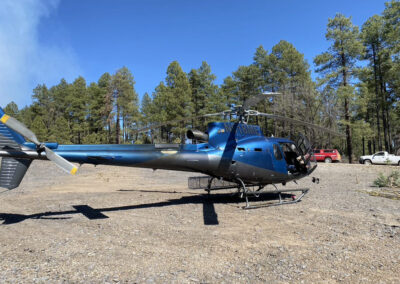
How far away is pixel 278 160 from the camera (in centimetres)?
890

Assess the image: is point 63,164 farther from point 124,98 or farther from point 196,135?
point 124,98

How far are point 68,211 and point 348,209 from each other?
8.67m

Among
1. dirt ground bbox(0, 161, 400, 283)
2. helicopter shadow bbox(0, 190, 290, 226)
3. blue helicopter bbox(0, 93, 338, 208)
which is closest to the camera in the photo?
dirt ground bbox(0, 161, 400, 283)

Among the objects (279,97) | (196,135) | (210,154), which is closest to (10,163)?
(196,135)

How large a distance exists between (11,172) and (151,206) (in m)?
4.05

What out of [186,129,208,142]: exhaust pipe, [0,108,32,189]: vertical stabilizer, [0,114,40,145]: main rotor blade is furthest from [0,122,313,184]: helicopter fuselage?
[0,114,40,145]: main rotor blade

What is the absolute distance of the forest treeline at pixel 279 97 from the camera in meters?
27.8

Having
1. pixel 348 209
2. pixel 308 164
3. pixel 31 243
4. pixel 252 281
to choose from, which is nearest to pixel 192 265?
pixel 252 281

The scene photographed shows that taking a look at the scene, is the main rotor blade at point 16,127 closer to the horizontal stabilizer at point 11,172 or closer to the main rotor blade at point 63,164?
the main rotor blade at point 63,164

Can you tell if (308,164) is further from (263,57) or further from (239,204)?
(263,57)

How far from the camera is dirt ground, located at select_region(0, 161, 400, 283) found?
3818 millimetres

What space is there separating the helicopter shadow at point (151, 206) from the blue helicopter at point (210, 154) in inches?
27.4

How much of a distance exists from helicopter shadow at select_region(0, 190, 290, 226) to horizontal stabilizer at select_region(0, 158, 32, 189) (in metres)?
1.08

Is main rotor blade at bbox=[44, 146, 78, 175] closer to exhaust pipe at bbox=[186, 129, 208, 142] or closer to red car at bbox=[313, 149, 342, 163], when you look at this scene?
exhaust pipe at bbox=[186, 129, 208, 142]
